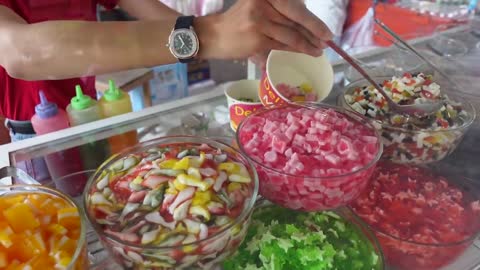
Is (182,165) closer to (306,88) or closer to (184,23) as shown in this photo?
(184,23)

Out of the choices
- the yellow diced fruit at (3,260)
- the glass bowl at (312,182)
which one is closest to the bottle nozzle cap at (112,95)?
the glass bowl at (312,182)

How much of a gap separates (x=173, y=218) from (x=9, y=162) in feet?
1.36

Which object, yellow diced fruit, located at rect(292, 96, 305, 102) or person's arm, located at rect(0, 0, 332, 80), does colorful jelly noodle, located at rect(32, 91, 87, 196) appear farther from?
yellow diced fruit, located at rect(292, 96, 305, 102)

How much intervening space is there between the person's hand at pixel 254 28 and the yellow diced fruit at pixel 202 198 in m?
0.28

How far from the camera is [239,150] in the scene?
638 mm

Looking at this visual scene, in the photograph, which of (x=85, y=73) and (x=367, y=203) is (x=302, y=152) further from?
(x=85, y=73)

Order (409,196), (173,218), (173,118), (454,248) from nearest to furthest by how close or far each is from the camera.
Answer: (173,218)
(454,248)
(409,196)
(173,118)

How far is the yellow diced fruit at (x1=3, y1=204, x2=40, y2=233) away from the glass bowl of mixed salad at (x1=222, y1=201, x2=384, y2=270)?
0.81 ft

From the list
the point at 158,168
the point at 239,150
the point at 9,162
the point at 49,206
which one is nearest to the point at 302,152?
the point at 239,150

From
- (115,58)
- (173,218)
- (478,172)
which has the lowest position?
(478,172)

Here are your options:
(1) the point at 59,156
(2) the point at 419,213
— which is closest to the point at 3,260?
(1) the point at 59,156

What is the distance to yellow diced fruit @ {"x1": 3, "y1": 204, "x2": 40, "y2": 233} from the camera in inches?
20.3

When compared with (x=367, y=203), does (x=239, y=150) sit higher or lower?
higher

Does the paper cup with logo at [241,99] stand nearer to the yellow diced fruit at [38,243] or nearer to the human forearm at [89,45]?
the human forearm at [89,45]
